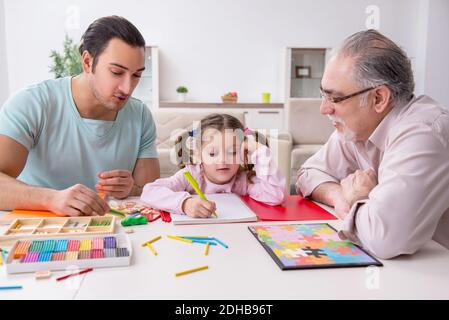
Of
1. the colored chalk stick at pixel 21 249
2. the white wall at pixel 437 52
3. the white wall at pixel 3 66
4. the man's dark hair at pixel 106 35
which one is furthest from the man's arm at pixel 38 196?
the white wall at pixel 437 52

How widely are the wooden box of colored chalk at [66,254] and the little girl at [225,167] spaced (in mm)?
389

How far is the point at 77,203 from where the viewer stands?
1.25m

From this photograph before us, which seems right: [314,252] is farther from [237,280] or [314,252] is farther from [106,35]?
[106,35]

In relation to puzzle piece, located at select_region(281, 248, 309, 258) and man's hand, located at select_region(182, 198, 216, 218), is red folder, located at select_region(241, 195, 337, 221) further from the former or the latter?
puzzle piece, located at select_region(281, 248, 309, 258)

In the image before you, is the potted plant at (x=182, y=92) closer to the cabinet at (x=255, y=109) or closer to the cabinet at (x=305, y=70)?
the cabinet at (x=255, y=109)

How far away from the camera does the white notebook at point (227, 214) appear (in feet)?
4.13

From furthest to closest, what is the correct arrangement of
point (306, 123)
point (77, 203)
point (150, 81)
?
point (150, 81) → point (306, 123) → point (77, 203)

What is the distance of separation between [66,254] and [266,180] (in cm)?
80

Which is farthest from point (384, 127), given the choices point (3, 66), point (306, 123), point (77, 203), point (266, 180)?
point (3, 66)

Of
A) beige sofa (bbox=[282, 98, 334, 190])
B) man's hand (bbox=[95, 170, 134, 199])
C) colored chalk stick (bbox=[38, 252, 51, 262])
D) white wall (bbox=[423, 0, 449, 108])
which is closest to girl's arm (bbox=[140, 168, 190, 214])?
man's hand (bbox=[95, 170, 134, 199])

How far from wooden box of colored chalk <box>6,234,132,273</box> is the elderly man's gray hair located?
789 millimetres

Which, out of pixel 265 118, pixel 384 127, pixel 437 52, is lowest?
pixel 265 118

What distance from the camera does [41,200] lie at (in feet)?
4.29

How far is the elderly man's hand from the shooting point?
1308 mm
